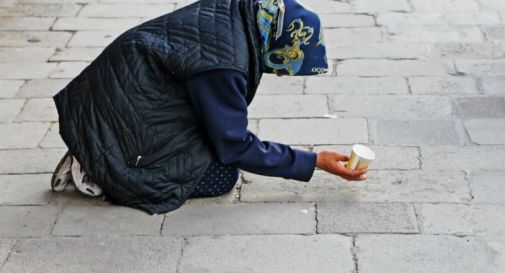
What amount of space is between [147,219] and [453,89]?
210cm

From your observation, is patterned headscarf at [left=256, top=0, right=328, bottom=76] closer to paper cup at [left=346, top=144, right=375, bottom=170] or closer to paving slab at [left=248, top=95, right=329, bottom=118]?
paper cup at [left=346, top=144, right=375, bottom=170]

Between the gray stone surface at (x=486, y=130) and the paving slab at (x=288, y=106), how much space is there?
2.55ft

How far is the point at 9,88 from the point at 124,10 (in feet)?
4.99

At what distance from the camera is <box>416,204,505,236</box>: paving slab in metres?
3.48

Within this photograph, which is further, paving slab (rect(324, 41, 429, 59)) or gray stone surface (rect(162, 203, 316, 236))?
paving slab (rect(324, 41, 429, 59))

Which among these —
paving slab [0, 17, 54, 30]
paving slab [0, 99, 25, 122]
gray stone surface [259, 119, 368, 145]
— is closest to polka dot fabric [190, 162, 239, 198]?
gray stone surface [259, 119, 368, 145]

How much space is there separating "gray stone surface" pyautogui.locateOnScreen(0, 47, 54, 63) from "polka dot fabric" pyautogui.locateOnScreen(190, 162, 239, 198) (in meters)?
2.15

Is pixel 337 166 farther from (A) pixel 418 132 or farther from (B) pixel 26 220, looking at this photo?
(B) pixel 26 220

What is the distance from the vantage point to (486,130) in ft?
14.3

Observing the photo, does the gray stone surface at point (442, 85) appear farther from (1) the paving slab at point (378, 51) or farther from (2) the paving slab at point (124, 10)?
(2) the paving slab at point (124, 10)

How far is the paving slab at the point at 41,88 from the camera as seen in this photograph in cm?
493

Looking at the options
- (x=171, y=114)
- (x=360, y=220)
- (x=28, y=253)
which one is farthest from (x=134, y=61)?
(x=360, y=220)

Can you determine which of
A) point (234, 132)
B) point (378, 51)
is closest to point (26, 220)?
point (234, 132)

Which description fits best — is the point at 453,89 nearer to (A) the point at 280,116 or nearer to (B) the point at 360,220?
(A) the point at 280,116
